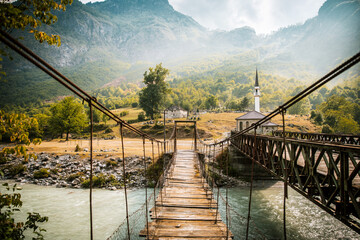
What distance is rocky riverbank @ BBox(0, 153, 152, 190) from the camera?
52.6 feet

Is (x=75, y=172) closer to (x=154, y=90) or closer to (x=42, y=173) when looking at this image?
(x=42, y=173)

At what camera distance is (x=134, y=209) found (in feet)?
39.4

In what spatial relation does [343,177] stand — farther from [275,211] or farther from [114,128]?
[114,128]

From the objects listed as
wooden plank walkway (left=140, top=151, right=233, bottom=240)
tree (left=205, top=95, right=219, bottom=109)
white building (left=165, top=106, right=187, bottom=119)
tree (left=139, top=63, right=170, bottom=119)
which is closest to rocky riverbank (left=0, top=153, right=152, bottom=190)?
wooden plank walkway (left=140, top=151, right=233, bottom=240)

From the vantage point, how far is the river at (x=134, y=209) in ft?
31.6

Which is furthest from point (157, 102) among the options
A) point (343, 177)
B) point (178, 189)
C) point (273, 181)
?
point (343, 177)

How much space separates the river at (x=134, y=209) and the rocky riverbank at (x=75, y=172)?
891 millimetres

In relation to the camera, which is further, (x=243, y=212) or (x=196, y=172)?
(x=243, y=212)

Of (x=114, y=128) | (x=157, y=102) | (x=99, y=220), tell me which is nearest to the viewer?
(x=99, y=220)

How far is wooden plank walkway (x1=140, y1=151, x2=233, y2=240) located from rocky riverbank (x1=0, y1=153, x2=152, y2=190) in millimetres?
10125

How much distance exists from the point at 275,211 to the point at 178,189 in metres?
9.22

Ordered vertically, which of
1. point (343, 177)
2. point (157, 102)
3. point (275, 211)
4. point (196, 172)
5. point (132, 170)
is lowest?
point (275, 211)

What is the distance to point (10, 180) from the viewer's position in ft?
56.4

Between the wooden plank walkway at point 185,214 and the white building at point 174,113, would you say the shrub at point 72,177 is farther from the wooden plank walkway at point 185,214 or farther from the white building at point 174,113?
the white building at point 174,113
